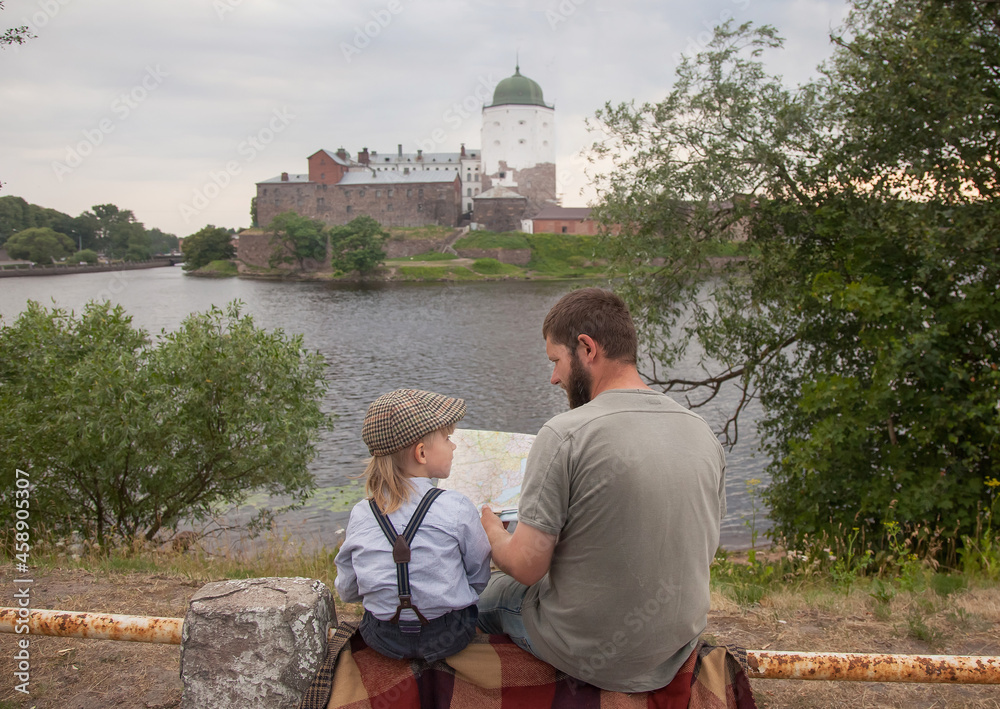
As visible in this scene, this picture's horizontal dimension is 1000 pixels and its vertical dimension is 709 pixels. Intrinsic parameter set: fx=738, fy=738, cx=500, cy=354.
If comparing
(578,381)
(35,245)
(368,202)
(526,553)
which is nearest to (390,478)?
(526,553)

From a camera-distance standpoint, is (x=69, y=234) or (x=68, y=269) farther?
(x=69, y=234)

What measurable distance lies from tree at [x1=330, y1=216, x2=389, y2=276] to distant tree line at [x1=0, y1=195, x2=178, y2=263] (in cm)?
3813

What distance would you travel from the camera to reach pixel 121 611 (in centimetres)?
467

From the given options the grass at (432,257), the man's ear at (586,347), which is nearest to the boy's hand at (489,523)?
the man's ear at (586,347)

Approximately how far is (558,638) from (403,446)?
2.98ft

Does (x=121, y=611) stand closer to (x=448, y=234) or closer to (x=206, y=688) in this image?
(x=206, y=688)

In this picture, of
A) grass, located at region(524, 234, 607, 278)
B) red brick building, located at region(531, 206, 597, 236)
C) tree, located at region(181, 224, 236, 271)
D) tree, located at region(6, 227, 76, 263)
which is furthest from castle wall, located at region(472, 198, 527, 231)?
tree, located at region(6, 227, 76, 263)

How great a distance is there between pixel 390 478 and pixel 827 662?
6.14ft

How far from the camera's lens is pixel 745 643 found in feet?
13.4

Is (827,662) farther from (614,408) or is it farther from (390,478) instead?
(390,478)

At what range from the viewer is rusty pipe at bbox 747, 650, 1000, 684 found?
2.86 metres

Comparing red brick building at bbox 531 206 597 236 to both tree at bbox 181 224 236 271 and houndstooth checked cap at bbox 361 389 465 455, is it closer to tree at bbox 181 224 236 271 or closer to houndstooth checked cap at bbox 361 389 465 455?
tree at bbox 181 224 236 271

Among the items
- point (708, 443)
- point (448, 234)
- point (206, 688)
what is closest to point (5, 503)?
point (206, 688)

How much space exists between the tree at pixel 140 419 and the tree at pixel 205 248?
263ft
